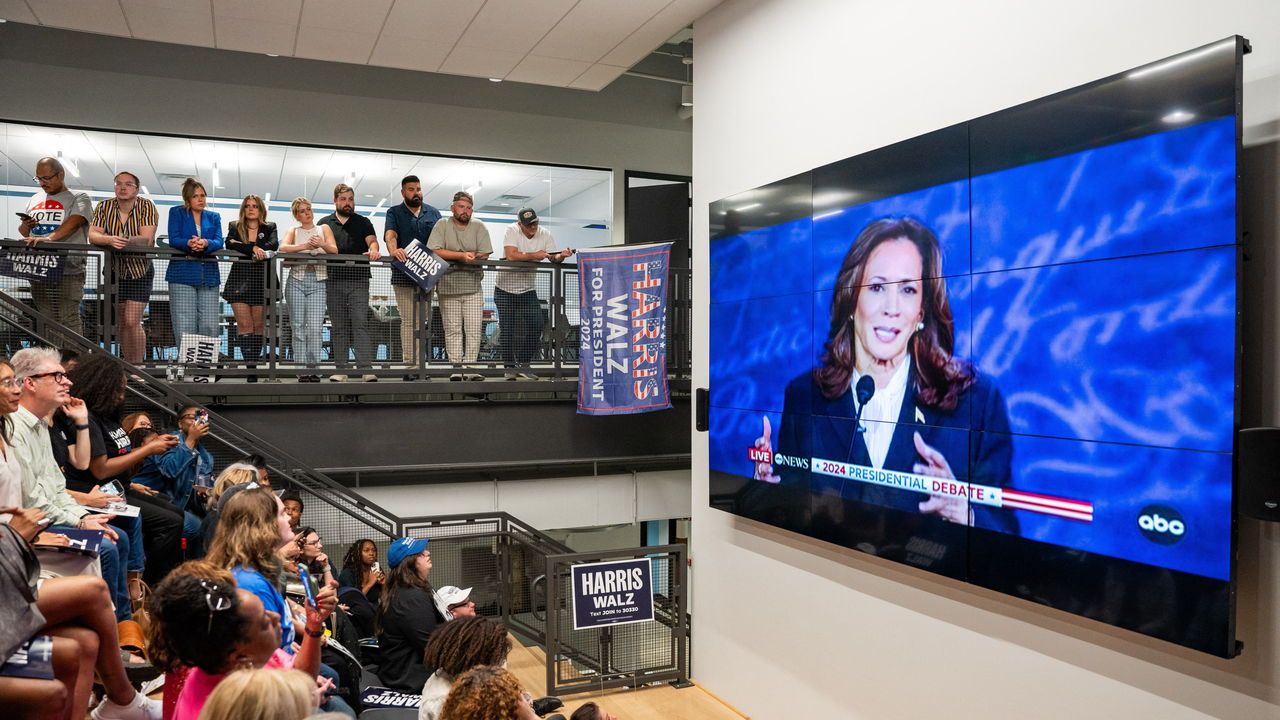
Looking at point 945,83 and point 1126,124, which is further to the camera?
point 945,83

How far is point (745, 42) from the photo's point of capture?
6.38m

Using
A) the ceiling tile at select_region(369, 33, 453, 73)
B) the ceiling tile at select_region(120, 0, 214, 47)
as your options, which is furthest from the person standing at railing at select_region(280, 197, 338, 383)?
the ceiling tile at select_region(120, 0, 214, 47)

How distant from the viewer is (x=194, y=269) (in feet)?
26.2

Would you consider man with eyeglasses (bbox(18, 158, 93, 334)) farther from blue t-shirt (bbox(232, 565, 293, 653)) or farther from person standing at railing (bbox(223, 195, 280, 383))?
blue t-shirt (bbox(232, 565, 293, 653))

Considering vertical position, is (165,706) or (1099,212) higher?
(1099,212)

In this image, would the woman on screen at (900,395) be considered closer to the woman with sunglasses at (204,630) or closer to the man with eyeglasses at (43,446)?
the woman with sunglasses at (204,630)

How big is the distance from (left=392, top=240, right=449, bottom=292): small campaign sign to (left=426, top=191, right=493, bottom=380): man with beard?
0.19 metres

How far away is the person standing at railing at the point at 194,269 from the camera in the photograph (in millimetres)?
7945

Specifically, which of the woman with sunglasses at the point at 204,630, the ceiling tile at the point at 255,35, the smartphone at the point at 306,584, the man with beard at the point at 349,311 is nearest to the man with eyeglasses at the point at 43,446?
the smartphone at the point at 306,584

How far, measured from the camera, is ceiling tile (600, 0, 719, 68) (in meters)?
6.68

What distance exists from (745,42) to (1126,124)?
11.0 feet

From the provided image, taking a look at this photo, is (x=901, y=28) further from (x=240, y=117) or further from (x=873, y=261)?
(x=240, y=117)

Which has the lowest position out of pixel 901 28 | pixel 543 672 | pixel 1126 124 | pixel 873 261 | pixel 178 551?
pixel 543 672

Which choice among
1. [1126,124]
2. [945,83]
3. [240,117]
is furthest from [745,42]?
[240,117]
